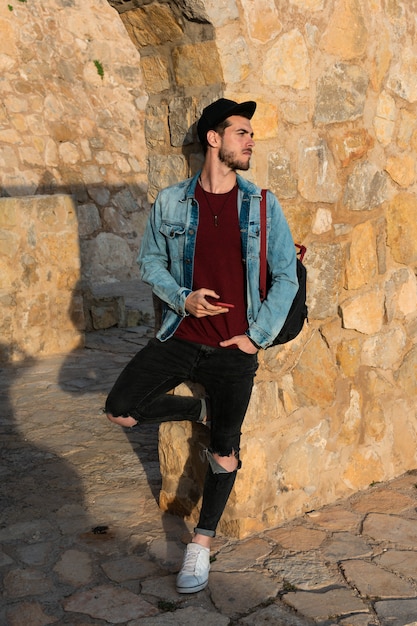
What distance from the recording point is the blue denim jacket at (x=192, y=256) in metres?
3.22

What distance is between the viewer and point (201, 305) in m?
3.11

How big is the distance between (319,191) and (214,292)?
39.3 inches

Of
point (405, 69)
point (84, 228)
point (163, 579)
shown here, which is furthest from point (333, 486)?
point (84, 228)

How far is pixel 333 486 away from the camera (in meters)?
4.22

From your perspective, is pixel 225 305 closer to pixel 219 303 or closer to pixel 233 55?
pixel 219 303

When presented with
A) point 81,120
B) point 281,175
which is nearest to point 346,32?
point 281,175

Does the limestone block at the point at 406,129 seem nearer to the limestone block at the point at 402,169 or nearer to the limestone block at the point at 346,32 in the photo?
the limestone block at the point at 402,169

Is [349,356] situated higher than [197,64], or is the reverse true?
[197,64]

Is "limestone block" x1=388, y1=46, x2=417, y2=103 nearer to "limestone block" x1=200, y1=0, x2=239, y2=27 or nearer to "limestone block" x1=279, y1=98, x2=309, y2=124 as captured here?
"limestone block" x1=279, y1=98, x2=309, y2=124

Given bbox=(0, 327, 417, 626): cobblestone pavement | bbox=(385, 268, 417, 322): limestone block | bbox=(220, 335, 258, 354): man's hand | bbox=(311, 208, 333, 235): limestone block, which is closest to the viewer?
bbox=(0, 327, 417, 626): cobblestone pavement

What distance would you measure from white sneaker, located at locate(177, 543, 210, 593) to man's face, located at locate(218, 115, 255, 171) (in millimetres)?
1545

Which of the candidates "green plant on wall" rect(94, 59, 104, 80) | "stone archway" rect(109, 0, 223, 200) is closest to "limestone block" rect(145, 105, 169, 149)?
"stone archway" rect(109, 0, 223, 200)

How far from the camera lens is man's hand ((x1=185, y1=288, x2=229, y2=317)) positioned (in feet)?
10.2

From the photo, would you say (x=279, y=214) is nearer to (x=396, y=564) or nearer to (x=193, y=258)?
(x=193, y=258)
